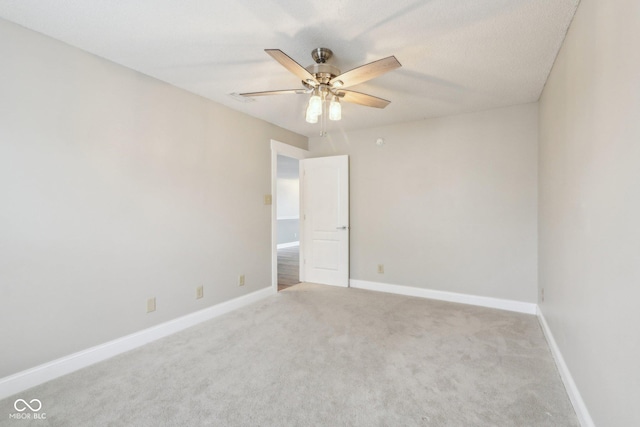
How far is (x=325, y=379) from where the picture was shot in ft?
6.67

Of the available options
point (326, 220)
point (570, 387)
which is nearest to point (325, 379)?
point (570, 387)

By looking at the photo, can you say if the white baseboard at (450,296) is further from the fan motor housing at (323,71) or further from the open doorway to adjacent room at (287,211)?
the open doorway to adjacent room at (287,211)

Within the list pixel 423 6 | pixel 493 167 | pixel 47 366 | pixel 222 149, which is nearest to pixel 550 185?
pixel 493 167

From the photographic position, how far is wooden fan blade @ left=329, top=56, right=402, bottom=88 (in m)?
1.72

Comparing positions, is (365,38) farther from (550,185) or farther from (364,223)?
(364,223)

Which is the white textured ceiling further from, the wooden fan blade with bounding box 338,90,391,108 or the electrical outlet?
the electrical outlet

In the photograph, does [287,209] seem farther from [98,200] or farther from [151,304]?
[98,200]

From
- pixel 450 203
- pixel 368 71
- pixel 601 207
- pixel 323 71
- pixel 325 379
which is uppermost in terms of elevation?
pixel 323 71

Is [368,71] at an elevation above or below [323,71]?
below

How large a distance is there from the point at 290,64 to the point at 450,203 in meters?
2.81

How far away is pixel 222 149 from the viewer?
3355mm

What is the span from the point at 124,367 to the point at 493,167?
4154 millimetres

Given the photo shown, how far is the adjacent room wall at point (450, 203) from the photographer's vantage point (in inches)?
132

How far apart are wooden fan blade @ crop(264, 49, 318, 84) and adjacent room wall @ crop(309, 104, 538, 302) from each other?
2.33m
